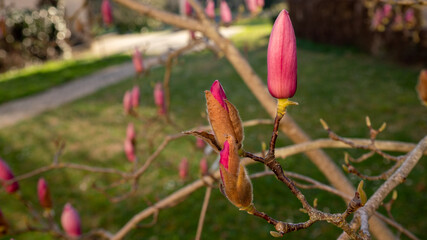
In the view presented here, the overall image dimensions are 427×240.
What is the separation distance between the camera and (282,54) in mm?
672

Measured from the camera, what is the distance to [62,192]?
16.6 ft

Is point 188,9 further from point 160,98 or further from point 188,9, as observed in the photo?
point 160,98

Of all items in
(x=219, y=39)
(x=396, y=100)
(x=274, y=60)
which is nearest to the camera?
(x=274, y=60)

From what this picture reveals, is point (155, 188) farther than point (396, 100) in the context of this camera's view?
No

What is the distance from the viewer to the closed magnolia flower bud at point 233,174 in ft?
2.13

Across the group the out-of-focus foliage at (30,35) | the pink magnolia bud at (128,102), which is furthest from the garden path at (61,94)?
the pink magnolia bud at (128,102)

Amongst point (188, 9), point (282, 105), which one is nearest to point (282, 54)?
point (282, 105)

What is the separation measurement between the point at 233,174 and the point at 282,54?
220mm

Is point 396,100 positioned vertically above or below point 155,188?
below

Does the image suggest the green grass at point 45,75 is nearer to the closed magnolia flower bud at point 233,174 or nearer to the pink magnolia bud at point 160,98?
the pink magnolia bud at point 160,98

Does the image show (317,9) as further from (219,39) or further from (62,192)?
(219,39)

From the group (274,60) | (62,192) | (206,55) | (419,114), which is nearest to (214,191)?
(62,192)

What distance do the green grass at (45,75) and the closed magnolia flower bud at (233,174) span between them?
10.4 m

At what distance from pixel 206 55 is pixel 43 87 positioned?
5381 millimetres
